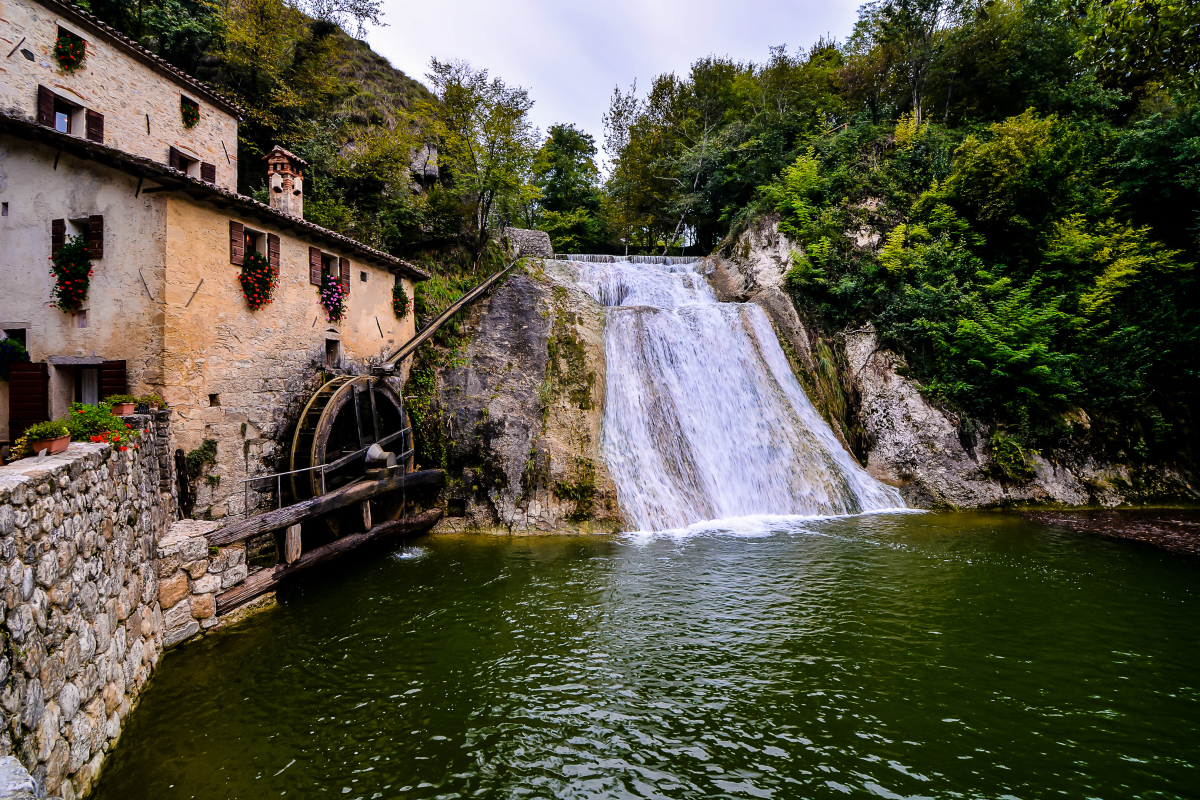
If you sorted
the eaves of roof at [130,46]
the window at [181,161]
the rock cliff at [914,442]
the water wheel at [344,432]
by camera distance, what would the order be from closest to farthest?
1. the water wheel at [344,432]
2. the eaves of roof at [130,46]
3. the rock cliff at [914,442]
4. the window at [181,161]

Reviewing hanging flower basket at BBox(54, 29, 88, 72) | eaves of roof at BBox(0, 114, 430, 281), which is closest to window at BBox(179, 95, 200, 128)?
hanging flower basket at BBox(54, 29, 88, 72)

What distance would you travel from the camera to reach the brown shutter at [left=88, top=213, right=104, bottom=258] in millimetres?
8141

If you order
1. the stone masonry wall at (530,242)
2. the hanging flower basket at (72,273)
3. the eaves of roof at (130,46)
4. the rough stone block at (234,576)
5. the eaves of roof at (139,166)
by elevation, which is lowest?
the rough stone block at (234,576)

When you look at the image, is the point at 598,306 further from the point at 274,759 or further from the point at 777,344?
the point at 274,759

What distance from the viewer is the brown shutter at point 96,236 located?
26.7ft

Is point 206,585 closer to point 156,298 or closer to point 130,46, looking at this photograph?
point 156,298

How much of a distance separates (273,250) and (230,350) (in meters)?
2.24

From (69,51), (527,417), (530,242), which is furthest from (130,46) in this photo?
(527,417)

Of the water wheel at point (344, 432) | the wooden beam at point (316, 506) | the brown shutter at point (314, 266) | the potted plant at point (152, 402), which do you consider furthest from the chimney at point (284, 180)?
the wooden beam at point (316, 506)

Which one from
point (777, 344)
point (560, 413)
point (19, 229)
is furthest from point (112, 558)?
point (777, 344)

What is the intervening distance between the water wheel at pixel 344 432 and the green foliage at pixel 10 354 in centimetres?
410

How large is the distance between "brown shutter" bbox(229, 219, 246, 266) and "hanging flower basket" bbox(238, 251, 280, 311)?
120mm

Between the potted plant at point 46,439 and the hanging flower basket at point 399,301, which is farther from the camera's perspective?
the hanging flower basket at point 399,301

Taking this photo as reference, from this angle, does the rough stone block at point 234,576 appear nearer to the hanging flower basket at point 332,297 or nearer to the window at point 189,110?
the hanging flower basket at point 332,297
